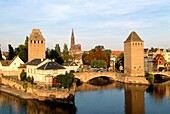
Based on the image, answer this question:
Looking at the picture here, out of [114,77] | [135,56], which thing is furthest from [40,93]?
[135,56]

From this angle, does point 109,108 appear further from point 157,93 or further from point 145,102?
point 157,93

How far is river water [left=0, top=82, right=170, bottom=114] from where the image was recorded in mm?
36094

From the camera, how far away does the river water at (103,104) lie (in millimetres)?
36094

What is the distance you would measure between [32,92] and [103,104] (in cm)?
1105

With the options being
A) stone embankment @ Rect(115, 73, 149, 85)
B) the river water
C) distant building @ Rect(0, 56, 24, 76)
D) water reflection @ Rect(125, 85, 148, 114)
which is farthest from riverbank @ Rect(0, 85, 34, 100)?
stone embankment @ Rect(115, 73, 149, 85)

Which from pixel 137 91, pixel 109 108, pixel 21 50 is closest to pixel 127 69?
pixel 137 91

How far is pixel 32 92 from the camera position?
142 ft

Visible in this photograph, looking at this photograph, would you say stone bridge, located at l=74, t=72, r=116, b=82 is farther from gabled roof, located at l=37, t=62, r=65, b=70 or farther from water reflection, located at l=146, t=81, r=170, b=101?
gabled roof, located at l=37, t=62, r=65, b=70

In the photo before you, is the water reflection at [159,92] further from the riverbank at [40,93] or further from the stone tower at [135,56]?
the riverbank at [40,93]

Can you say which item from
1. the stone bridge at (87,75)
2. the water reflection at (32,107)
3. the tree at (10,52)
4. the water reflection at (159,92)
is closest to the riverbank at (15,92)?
the water reflection at (32,107)

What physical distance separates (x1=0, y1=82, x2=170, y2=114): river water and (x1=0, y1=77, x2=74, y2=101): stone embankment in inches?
38.0

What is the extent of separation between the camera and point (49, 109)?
36.4 meters

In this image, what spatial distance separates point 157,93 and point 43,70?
66.6 feet

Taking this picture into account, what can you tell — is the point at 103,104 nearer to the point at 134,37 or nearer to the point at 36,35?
the point at 36,35
